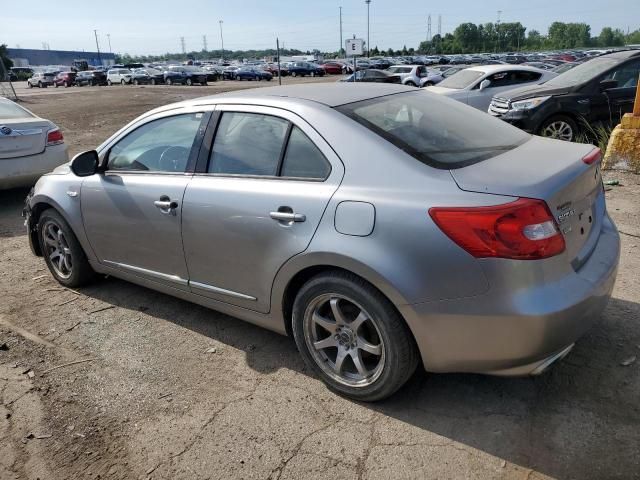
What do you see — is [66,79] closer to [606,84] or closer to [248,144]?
[606,84]

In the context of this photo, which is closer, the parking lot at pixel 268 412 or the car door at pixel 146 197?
the parking lot at pixel 268 412

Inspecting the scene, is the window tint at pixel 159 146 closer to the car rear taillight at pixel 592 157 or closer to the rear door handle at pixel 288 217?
the rear door handle at pixel 288 217

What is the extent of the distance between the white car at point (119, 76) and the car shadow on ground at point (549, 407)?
1941 inches

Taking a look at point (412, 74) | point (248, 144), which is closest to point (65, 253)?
point (248, 144)

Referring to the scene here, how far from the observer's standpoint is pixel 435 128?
3045 millimetres

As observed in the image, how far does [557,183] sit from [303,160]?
4.16 feet

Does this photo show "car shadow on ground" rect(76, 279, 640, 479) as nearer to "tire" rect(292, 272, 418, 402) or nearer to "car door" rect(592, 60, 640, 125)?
→ "tire" rect(292, 272, 418, 402)

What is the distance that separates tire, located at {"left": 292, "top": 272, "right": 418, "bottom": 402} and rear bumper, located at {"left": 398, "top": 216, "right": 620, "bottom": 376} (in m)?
0.11

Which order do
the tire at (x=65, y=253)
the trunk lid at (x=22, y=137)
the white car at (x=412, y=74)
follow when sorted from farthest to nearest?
the white car at (x=412, y=74) → the trunk lid at (x=22, y=137) → the tire at (x=65, y=253)

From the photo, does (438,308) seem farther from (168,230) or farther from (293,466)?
(168,230)

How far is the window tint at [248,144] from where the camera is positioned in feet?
10.1

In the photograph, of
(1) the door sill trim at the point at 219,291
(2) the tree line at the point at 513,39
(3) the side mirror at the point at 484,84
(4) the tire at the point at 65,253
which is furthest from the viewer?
(2) the tree line at the point at 513,39

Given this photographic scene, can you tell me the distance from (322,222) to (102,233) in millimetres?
2100

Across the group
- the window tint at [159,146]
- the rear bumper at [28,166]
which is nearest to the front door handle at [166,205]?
the window tint at [159,146]
